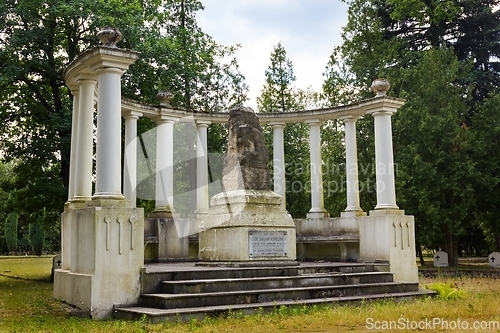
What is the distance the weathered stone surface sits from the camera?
14.1 m

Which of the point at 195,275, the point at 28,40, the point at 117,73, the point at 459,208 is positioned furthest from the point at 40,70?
the point at 459,208

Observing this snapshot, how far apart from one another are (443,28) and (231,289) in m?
23.8

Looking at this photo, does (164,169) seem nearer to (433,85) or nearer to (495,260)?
(433,85)

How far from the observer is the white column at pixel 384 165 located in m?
15.4

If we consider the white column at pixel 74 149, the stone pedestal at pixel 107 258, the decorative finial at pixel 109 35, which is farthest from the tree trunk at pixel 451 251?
the decorative finial at pixel 109 35

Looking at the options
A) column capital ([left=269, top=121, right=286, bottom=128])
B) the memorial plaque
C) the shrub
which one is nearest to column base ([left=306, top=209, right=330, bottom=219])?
column capital ([left=269, top=121, right=286, bottom=128])

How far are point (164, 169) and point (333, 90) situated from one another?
51.2ft

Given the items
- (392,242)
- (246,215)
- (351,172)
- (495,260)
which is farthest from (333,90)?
(246,215)

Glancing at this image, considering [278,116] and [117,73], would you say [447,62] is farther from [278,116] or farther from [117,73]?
[117,73]

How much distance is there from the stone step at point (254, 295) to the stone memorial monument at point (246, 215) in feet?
5.35

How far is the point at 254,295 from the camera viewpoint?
35.9 ft

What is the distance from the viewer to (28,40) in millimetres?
18750

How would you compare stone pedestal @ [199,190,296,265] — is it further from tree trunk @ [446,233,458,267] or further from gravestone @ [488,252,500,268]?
gravestone @ [488,252,500,268]

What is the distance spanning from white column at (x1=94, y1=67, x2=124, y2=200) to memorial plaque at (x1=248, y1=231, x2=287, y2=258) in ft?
11.4
